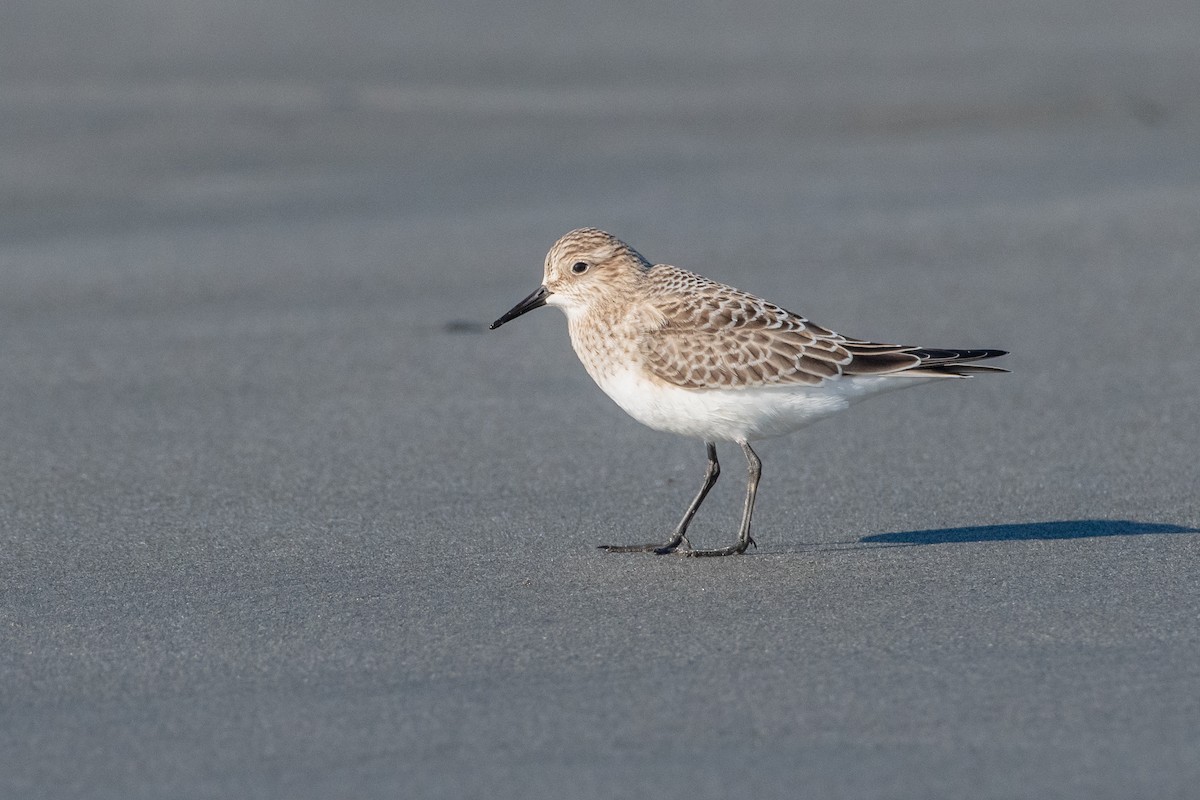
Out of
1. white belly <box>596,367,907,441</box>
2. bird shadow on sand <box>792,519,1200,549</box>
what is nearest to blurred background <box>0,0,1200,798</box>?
bird shadow on sand <box>792,519,1200,549</box>

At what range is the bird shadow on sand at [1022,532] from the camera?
5.27 m

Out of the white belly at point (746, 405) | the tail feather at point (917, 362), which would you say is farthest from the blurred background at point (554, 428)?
the tail feather at point (917, 362)

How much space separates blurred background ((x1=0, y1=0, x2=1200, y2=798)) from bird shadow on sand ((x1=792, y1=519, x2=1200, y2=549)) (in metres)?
0.04

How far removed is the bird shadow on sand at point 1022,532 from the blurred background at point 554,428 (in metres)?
0.04

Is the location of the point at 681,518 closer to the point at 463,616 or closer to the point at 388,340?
the point at 463,616

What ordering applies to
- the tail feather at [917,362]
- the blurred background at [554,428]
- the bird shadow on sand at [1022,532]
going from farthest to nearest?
the bird shadow on sand at [1022,532], the tail feather at [917,362], the blurred background at [554,428]

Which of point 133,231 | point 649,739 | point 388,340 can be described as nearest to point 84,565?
point 649,739

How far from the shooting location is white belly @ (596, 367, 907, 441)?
5.18m

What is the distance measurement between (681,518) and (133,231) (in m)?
5.52

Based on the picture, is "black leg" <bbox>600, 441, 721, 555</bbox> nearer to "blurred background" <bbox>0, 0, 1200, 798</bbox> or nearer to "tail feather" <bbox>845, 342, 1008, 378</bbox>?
"blurred background" <bbox>0, 0, 1200, 798</bbox>

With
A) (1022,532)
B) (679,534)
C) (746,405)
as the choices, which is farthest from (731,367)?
(1022,532)

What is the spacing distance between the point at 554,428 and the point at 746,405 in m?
1.73

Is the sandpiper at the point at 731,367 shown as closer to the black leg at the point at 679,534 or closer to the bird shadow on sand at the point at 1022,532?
the black leg at the point at 679,534

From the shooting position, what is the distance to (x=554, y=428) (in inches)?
267
